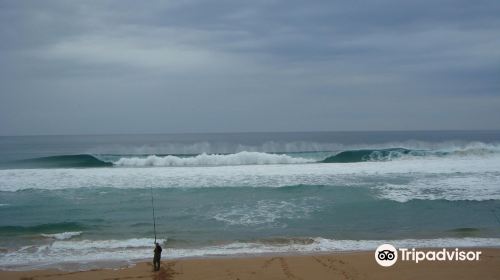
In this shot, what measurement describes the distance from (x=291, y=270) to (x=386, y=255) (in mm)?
2195

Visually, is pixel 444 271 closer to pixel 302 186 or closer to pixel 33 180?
pixel 302 186

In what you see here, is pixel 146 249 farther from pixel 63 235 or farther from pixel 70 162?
pixel 70 162

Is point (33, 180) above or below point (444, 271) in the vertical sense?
above

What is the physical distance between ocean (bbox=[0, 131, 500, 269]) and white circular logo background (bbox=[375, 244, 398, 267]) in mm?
659

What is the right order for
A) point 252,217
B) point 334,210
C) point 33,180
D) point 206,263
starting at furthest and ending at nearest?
point 33,180
point 334,210
point 252,217
point 206,263

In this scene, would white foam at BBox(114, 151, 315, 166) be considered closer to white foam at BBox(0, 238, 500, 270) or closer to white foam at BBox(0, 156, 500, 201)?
white foam at BBox(0, 156, 500, 201)

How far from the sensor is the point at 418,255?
8.94 meters

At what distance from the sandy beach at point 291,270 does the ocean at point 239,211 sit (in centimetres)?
66

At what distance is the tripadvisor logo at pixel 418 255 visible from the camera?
28.5 feet

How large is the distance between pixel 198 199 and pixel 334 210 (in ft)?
16.7

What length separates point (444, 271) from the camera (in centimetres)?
808

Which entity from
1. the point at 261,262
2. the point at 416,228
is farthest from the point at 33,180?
the point at 416,228

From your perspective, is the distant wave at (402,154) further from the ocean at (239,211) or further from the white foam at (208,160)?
the ocean at (239,211)

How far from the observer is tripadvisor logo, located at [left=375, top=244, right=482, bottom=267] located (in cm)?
869
